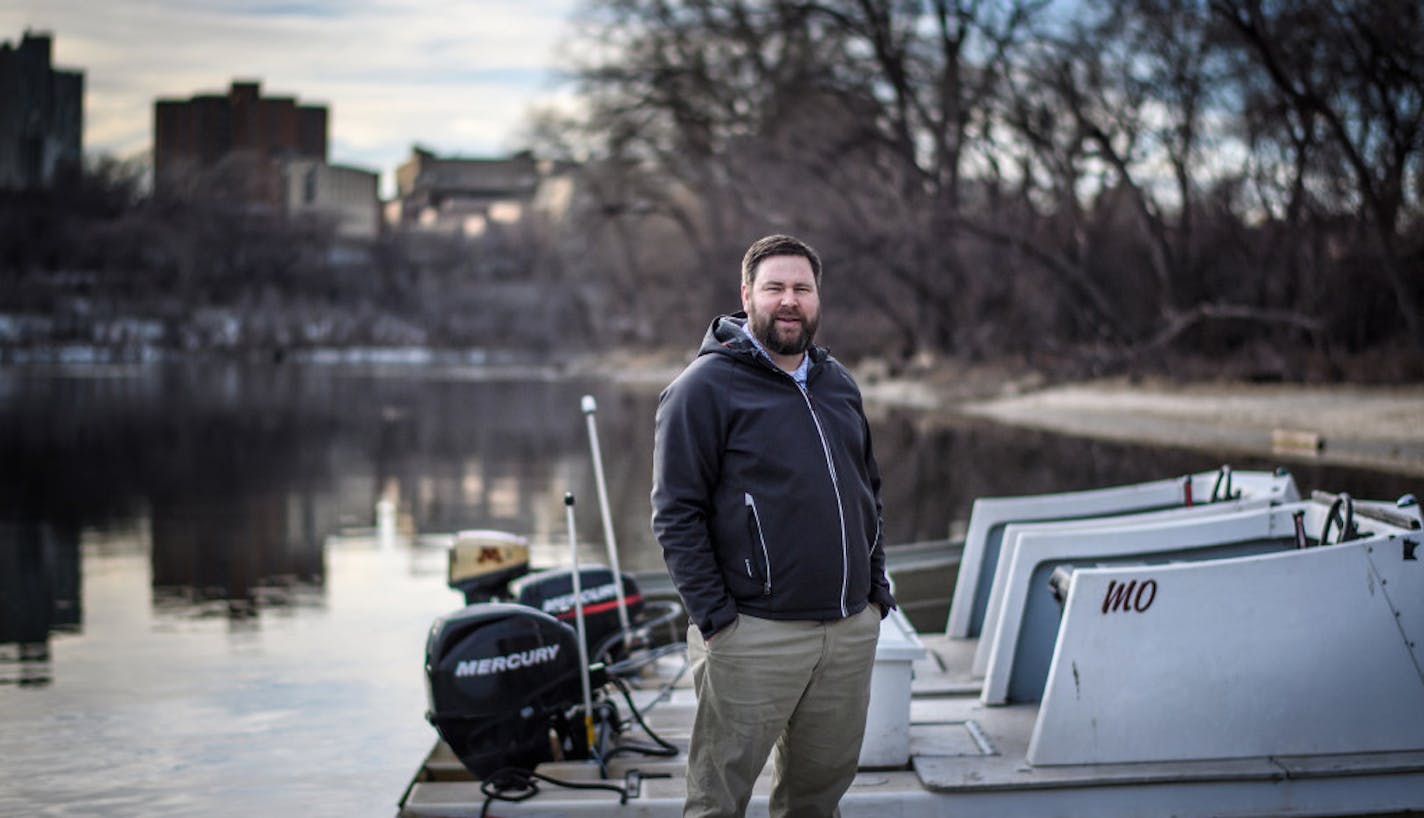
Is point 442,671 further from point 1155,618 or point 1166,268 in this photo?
point 1166,268

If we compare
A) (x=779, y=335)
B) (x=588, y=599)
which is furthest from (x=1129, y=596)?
(x=588, y=599)

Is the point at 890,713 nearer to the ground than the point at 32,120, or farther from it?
nearer to the ground

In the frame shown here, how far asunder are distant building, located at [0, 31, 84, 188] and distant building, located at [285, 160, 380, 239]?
83.8ft

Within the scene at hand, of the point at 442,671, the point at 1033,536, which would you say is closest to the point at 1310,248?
the point at 1033,536

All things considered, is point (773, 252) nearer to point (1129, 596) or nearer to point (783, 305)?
point (783, 305)

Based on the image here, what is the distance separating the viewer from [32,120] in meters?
154

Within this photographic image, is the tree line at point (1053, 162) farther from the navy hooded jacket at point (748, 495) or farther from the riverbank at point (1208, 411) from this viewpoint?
the navy hooded jacket at point (748, 495)

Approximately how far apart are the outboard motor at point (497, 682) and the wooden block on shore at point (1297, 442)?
2062 cm

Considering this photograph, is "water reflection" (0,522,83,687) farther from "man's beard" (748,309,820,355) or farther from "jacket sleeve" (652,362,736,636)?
"man's beard" (748,309,820,355)

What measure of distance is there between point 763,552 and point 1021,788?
6.73ft

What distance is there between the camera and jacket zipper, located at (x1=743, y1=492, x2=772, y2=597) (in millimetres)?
3629

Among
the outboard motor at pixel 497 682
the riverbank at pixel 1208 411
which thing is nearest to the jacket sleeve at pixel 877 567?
the outboard motor at pixel 497 682

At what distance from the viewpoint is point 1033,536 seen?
20.8 ft

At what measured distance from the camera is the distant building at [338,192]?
172 metres
